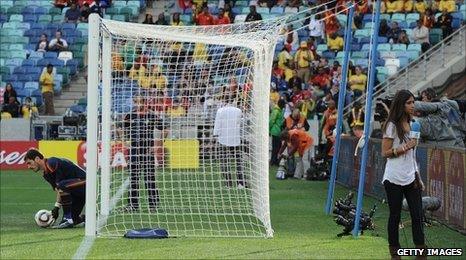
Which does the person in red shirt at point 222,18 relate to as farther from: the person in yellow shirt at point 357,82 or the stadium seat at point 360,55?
the person in yellow shirt at point 357,82

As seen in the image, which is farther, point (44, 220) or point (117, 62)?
point (117, 62)

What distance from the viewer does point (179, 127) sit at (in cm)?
2005

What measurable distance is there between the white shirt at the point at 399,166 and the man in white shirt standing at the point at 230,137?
5915mm

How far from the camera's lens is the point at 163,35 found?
1509 cm

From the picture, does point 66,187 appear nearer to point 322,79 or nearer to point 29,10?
point 322,79

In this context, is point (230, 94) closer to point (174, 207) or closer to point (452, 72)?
point (174, 207)

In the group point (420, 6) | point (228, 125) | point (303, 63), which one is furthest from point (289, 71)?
point (228, 125)

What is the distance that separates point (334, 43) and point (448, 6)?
356 centimetres

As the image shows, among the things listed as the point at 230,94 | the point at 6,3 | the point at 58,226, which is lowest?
the point at 58,226

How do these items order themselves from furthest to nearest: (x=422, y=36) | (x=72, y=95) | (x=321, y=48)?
(x=72, y=95) < (x=321, y=48) < (x=422, y=36)

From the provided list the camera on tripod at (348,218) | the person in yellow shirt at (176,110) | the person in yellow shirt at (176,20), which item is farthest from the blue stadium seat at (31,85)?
the camera on tripod at (348,218)

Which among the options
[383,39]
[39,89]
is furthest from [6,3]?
[383,39]

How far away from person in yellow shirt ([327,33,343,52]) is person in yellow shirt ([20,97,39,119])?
8874 mm

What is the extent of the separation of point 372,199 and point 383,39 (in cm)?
1429
